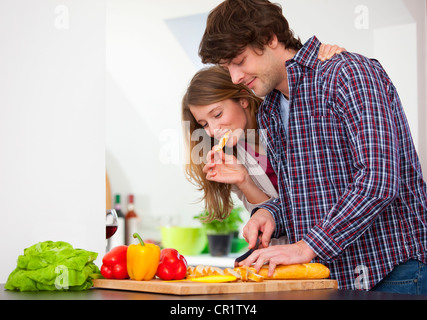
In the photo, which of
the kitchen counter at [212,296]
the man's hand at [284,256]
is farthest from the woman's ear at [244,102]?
the kitchen counter at [212,296]

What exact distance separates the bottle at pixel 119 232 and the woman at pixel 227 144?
3.03 ft

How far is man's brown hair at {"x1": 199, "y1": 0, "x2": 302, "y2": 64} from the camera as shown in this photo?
1583 millimetres

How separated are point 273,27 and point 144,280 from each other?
2.70ft

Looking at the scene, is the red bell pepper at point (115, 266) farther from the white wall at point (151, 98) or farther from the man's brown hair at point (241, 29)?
the white wall at point (151, 98)

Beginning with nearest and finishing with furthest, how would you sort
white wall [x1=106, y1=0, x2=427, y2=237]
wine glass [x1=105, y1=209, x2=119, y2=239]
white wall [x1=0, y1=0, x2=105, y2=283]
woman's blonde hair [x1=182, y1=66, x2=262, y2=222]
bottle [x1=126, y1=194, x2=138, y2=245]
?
white wall [x1=0, y1=0, x2=105, y2=283], wine glass [x1=105, y1=209, x2=119, y2=239], woman's blonde hair [x1=182, y1=66, x2=262, y2=222], bottle [x1=126, y1=194, x2=138, y2=245], white wall [x1=106, y1=0, x2=427, y2=237]

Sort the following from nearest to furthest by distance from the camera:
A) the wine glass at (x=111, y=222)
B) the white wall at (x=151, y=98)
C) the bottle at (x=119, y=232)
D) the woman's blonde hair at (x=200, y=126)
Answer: the wine glass at (x=111, y=222) < the woman's blonde hair at (x=200, y=126) < the bottle at (x=119, y=232) < the white wall at (x=151, y=98)

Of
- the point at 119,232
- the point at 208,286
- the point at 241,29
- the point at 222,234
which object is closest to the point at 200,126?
the point at 241,29

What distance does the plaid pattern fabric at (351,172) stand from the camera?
50.3 inches

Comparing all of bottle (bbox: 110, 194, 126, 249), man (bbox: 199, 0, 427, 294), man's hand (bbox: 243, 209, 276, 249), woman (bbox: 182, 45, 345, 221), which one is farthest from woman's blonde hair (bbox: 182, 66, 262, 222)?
bottle (bbox: 110, 194, 126, 249)

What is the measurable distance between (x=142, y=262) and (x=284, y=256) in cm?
33

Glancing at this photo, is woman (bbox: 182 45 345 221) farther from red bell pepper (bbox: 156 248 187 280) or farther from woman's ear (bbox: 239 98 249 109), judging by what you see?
red bell pepper (bbox: 156 248 187 280)

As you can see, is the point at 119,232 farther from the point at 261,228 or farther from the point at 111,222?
the point at 261,228

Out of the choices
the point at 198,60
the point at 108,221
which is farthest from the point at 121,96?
the point at 108,221

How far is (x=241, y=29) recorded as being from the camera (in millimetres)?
1594
